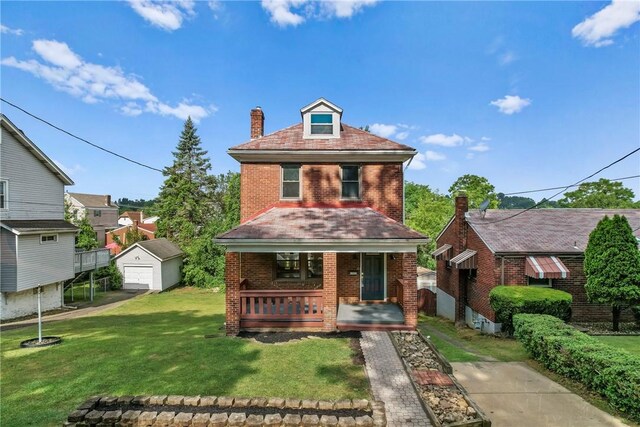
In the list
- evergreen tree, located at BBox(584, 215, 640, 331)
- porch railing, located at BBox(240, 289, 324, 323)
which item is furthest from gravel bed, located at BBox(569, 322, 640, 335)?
porch railing, located at BBox(240, 289, 324, 323)

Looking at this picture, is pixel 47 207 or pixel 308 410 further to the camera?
pixel 47 207

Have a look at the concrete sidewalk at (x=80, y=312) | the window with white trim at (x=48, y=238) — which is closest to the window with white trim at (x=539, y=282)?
the concrete sidewalk at (x=80, y=312)

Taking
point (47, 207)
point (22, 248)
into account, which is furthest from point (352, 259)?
point (47, 207)

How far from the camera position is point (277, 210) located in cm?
1268

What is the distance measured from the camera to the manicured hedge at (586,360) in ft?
19.7

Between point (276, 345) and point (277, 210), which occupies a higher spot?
point (277, 210)

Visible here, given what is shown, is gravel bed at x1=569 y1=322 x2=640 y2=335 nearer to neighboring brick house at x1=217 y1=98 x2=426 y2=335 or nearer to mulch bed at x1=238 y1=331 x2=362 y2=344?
neighboring brick house at x1=217 y1=98 x2=426 y2=335

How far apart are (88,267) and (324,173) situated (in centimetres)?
2160

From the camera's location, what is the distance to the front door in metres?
12.7

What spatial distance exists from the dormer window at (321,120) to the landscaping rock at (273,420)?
36.2 ft

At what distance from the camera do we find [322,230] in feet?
34.8

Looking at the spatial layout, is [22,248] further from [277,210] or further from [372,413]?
[372,413]

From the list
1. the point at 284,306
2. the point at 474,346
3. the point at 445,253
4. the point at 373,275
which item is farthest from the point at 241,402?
the point at 445,253

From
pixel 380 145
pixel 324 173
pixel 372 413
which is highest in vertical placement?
pixel 380 145
